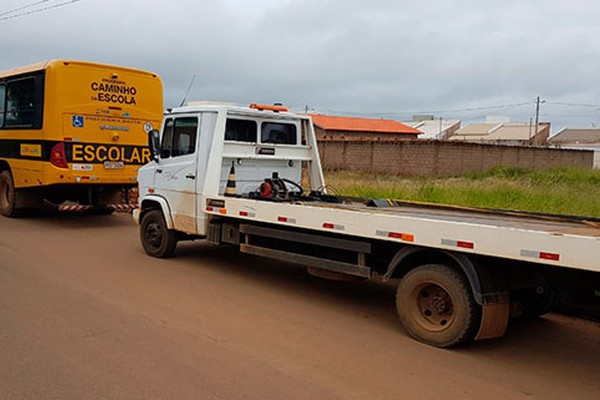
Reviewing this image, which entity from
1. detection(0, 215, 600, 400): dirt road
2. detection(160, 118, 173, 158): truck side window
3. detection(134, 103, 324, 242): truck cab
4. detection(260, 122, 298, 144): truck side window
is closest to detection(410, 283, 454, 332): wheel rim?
detection(0, 215, 600, 400): dirt road

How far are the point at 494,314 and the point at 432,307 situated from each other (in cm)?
66

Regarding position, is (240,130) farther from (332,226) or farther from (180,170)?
(332,226)

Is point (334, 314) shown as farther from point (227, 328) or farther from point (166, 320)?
point (166, 320)

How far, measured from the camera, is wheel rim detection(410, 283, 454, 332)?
5.92m

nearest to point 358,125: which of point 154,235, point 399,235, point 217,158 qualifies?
point 154,235

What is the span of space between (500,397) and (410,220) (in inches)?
72.0

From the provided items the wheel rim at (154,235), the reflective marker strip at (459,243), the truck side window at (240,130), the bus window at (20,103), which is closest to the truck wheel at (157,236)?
the wheel rim at (154,235)

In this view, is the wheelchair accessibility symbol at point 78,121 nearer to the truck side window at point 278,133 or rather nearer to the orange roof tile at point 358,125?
the truck side window at point 278,133

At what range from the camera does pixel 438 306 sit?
5988 millimetres

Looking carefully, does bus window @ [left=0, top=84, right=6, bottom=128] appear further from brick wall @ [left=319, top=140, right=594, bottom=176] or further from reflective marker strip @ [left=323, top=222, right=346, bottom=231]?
brick wall @ [left=319, top=140, right=594, bottom=176]

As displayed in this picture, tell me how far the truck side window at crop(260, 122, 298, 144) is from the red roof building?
45291mm

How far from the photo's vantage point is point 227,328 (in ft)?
20.3

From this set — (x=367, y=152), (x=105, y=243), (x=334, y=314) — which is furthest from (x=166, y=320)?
(x=367, y=152)

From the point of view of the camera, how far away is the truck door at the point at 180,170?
8.98 m
